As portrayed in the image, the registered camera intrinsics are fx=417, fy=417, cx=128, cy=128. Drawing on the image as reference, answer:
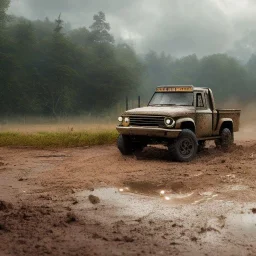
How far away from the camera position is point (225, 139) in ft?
43.8

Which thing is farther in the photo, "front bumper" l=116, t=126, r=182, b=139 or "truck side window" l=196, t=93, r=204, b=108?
"truck side window" l=196, t=93, r=204, b=108

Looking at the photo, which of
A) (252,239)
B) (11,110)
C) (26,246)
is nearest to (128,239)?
(26,246)

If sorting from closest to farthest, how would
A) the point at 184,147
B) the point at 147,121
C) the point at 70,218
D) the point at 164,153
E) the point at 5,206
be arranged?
the point at 70,218
the point at 5,206
the point at 147,121
the point at 184,147
the point at 164,153

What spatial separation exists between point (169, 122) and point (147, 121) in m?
0.65

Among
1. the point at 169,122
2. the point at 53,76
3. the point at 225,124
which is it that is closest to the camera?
the point at 169,122

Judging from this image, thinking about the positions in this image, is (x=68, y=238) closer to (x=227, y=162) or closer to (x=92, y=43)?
(x=227, y=162)

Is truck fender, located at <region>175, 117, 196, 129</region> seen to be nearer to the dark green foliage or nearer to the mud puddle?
the mud puddle


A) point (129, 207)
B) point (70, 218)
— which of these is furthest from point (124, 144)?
point (70, 218)

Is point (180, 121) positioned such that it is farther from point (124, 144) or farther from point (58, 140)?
point (58, 140)

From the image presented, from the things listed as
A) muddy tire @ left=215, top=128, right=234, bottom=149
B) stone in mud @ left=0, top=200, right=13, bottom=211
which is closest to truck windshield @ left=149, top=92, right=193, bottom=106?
muddy tire @ left=215, top=128, right=234, bottom=149

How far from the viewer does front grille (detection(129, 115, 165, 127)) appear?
1107cm

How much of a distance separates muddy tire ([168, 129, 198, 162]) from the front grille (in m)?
0.64

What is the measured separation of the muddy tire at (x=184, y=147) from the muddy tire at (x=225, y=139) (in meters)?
2.10

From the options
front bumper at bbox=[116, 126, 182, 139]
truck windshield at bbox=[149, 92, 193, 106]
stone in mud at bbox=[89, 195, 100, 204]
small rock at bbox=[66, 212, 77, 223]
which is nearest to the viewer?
small rock at bbox=[66, 212, 77, 223]
